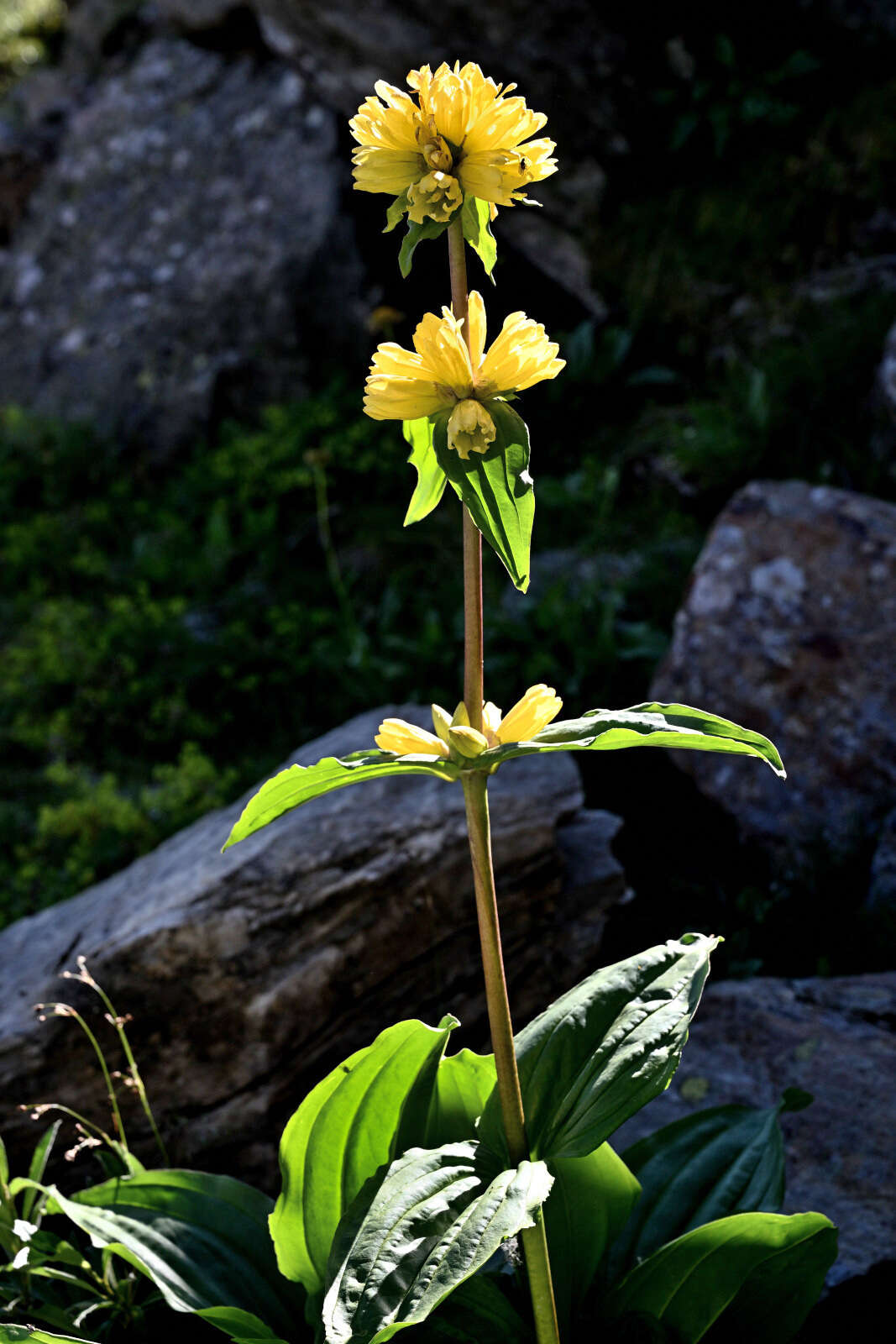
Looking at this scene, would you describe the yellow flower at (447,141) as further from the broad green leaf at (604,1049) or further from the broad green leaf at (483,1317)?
the broad green leaf at (483,1317)

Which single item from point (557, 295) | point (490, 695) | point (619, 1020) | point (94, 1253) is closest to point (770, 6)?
point (557, 295)

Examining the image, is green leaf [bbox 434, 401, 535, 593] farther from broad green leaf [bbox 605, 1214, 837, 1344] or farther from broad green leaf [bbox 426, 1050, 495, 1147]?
broad green leaf [bbox 605, 1214, 837, 1344]

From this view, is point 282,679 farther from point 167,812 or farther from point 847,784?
point 847,784

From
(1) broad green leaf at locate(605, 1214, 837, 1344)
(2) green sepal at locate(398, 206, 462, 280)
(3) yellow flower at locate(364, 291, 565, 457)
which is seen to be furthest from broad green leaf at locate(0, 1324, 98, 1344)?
(2) green sepal at locate(398, 206, 462, 280)

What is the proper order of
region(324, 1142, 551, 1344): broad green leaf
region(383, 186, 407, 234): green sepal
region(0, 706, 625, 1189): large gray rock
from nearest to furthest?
region(324, 1142, 551, 1344): broad green leaf < region(383, 186, 407, 234): green sepal < region(0, 706, 625, 1189): large gray rock

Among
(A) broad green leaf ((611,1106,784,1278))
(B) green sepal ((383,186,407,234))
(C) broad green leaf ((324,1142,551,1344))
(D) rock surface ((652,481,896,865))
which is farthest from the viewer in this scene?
(D) rock surface ((652,481,896,865))

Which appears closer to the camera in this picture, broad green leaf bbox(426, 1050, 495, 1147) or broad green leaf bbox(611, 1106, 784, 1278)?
broad green leaf bbox(426, 1050, 495, 1147)
